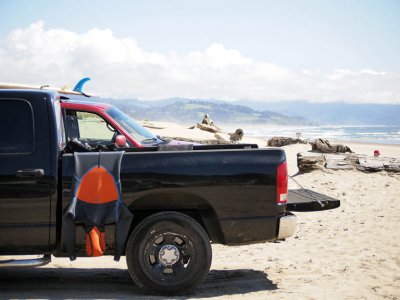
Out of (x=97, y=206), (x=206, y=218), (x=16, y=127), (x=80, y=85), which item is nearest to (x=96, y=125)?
(x=80, y=85)

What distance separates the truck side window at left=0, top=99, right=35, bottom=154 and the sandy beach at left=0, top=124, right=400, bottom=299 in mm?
1477

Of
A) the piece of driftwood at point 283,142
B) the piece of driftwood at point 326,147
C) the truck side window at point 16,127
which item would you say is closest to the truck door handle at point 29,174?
the truck side window at point 16,127

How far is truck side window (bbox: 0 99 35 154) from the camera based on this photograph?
5344mm

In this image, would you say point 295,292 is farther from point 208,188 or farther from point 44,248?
point 44,248

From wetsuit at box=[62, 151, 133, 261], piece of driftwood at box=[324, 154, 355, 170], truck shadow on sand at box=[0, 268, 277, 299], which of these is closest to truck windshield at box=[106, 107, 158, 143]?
truck shadow on sand at box=[0, 268, 277, 299]

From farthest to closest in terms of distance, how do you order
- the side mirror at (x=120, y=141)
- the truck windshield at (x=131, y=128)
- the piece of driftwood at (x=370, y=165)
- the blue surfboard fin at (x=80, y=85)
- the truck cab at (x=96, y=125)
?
the piece of driftwood at (x=370, y=165)
the blue surfboard fin at (x=80, y=85)
the truck windshield at (x=131, y=128)
the truck cab at (x=96, y=125)
the side mirror at (x=120, y=141)

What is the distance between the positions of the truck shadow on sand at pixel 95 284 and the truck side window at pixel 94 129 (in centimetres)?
212

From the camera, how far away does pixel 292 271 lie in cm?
665

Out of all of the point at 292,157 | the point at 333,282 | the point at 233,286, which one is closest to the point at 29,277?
the point at 233,286

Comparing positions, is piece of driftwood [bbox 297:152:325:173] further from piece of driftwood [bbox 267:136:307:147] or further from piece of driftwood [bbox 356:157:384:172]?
piece of driftwood [bbox 267:136:307:147]

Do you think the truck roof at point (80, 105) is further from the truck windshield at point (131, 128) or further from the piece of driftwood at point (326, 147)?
the piece of driftwood at point (326, 147)

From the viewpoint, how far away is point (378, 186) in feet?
41.9

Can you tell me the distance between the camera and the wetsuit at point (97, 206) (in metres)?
5.22

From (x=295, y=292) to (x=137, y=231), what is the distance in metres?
1.77
